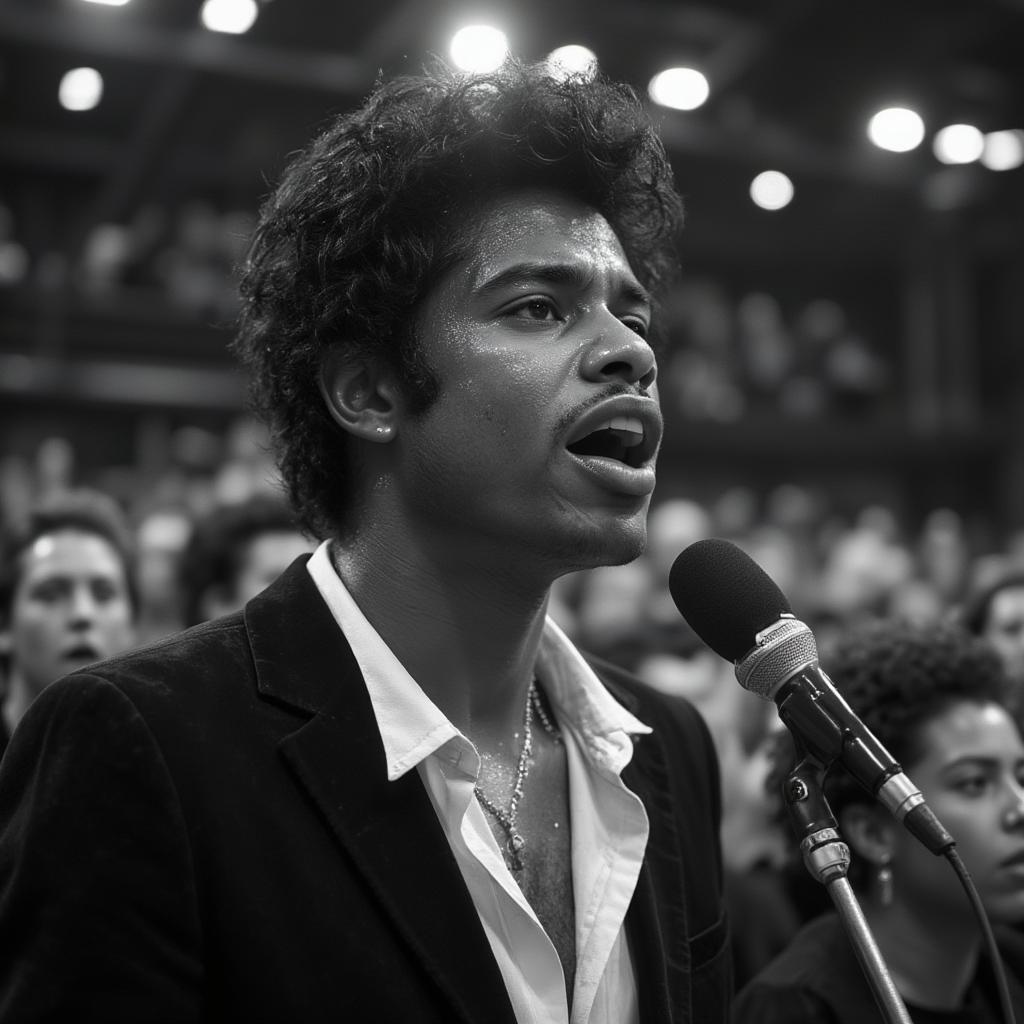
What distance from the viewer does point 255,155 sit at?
8.34 m

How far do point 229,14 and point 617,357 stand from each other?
5150 mm

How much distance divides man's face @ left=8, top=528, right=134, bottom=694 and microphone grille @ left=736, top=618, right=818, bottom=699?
165 centimetres

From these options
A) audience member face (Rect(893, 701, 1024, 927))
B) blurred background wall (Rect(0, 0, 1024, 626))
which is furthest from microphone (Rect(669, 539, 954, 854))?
blurred background wall (Rect(0, 0, 1024, 626))

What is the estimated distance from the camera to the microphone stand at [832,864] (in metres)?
1.06

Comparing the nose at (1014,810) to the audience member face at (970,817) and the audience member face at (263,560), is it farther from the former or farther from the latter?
the audience member face at (263,560)

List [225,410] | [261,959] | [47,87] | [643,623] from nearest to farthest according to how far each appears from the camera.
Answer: [261,959]
[643,623]
[47,87]
[225,410]

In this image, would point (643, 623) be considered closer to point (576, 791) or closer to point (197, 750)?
point (576, 791)

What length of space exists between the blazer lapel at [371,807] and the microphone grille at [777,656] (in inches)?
13.8

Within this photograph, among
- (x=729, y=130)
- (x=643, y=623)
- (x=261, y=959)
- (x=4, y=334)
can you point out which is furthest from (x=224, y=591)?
(x=729, y=130)

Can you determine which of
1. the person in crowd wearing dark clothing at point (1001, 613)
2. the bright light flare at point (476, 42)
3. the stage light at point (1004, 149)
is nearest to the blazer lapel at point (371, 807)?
the person in crowd wearing dark clothing at point (1001, 613)

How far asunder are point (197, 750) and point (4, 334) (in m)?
7.13

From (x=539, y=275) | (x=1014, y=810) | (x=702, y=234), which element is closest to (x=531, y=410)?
(x=539, y=275)

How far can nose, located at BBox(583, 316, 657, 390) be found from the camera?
140 centimetres

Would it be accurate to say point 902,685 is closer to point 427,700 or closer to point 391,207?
point 427,700
